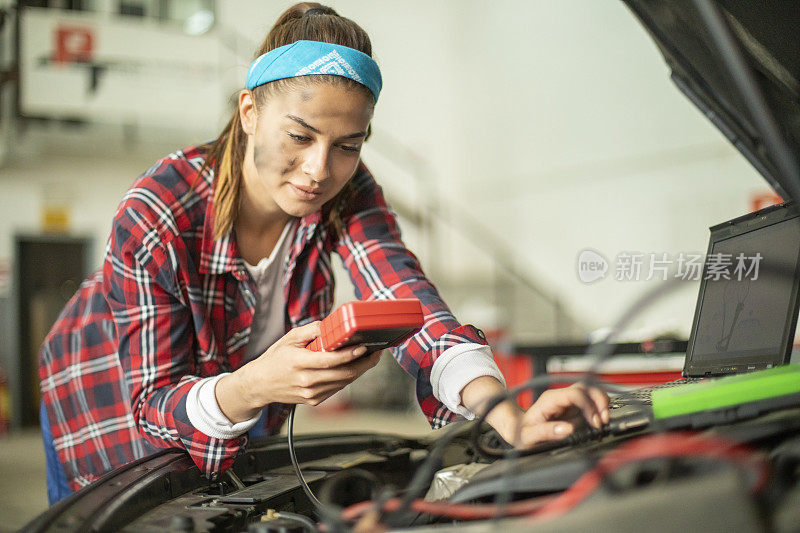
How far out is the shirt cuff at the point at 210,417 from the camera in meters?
0.75

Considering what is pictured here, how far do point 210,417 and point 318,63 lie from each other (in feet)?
1.43

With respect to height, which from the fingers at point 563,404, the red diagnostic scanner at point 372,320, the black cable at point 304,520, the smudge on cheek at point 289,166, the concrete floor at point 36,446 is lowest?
the concrete floor at point 36,446

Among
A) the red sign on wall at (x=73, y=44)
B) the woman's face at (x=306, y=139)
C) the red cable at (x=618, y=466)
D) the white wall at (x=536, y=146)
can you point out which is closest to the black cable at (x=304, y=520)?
the red cable at (x=618, y=466)

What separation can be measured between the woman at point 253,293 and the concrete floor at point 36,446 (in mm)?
2036

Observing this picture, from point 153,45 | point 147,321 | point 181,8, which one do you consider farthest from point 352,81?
point 181,8

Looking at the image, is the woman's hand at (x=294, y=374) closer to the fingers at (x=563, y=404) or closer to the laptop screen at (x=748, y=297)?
the fingers at (x=563, y=404)

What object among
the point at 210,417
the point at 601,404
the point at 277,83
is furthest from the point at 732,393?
the point at 277,83

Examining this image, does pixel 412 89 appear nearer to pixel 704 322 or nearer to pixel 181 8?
pixel 181 8

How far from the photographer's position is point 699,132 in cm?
490

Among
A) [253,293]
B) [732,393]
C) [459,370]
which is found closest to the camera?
[732,393]

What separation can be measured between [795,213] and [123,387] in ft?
3.12

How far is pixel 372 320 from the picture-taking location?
587 mm

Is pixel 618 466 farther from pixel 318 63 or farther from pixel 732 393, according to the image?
pixel 318 63

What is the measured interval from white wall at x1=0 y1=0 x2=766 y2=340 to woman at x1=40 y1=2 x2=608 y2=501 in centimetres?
346
